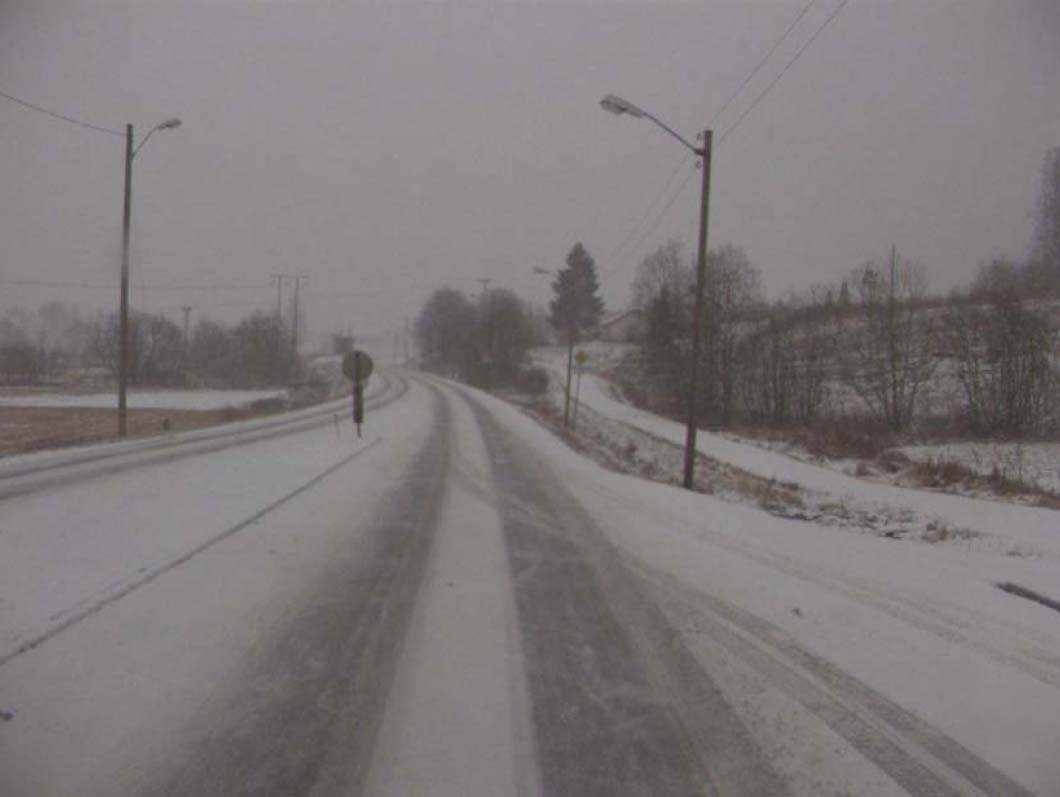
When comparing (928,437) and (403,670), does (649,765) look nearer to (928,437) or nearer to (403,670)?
(403,670)

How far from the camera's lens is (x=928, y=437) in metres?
23.8

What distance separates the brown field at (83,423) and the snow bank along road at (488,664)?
11522 mm

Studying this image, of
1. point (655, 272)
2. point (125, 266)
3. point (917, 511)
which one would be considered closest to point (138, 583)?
point (917, 511)

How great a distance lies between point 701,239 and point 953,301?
22.8m

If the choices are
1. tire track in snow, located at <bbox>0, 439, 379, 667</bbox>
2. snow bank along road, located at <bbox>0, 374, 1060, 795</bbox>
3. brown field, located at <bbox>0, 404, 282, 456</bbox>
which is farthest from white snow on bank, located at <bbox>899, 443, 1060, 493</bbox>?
brown field, located at <bbox>0, 404, 282, 456</bbox>

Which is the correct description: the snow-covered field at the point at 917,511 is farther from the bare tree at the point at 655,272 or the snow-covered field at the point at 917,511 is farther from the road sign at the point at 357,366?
the bare tree at the point at 655,272

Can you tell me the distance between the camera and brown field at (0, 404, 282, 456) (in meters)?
17.2

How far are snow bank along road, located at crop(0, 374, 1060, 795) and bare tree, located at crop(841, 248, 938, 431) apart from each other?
22.8 metres

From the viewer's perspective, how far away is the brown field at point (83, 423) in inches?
678

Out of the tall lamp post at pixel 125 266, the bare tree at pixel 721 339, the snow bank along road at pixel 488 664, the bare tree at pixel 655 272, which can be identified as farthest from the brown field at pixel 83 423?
the bare tree at pixel 655 272

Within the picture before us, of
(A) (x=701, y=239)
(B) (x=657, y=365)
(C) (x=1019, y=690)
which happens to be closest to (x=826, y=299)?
(B) (x=657, y=365)

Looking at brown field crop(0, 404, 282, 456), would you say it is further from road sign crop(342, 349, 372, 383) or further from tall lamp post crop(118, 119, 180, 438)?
road sign crop(342, 349, 372, 383)

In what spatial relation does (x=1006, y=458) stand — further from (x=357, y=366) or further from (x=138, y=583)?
(x=138, y=583)

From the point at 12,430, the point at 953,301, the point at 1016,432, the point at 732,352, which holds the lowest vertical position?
the point at 12,430
